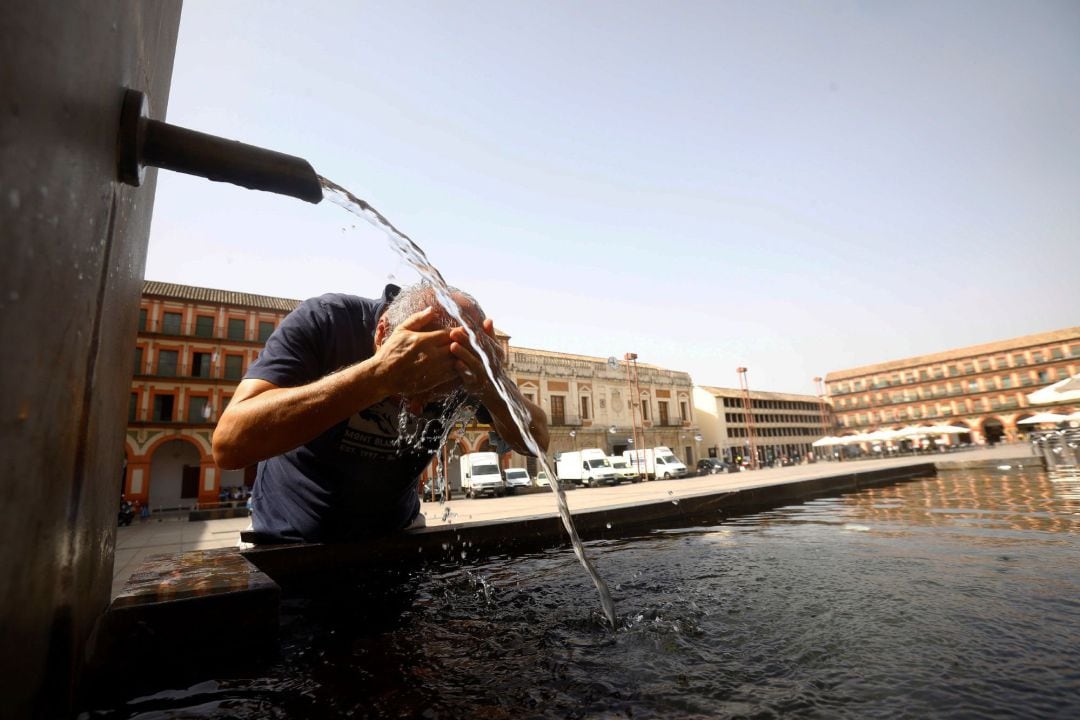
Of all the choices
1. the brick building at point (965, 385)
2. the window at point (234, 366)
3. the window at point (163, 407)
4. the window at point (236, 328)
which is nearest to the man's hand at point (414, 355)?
the window at point (163, 407)

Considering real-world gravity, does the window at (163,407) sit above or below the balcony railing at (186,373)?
below

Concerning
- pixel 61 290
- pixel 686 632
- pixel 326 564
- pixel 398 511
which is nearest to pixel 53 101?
pixel 61 290

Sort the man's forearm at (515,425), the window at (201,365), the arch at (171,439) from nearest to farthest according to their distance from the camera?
the man's forearm at (515,425)
the arch at (171,439)
the window at (201,365)

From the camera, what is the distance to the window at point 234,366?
1098 inches

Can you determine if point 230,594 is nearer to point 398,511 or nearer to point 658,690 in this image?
point 658,690

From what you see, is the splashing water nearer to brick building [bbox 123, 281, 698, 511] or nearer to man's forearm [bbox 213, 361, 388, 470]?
man's forearm [bbox 213, 361, 388, 470]

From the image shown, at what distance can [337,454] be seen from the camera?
227 centimetres

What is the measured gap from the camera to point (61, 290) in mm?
681

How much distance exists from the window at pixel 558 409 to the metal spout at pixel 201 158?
33990mm

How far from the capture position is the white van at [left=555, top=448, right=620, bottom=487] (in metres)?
27.3

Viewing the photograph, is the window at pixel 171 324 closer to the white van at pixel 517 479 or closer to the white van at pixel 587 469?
the white van at pixel 517 479

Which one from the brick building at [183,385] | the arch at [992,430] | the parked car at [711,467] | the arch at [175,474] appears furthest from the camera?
the arch at [992,430]

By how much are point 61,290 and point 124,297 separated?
0.80m

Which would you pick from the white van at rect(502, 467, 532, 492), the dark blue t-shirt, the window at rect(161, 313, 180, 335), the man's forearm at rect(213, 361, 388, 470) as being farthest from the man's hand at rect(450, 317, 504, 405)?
the window at rect(161, 313, 180, 335)
